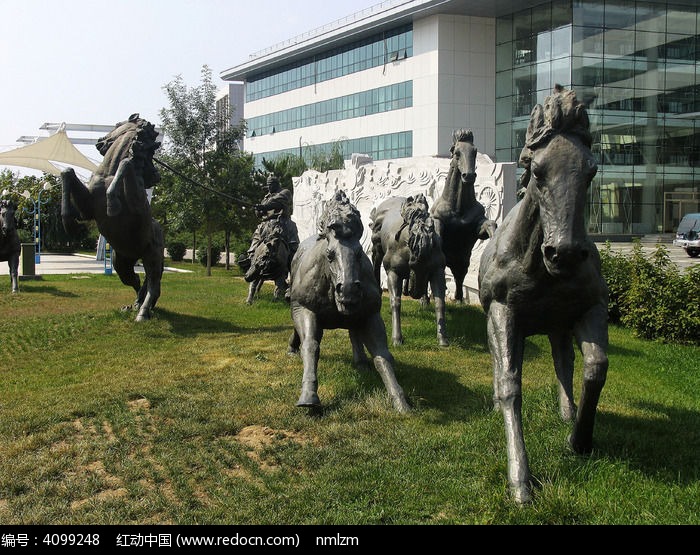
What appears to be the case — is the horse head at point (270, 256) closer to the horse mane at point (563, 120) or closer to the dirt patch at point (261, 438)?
the dirt patch at point (261, 438)

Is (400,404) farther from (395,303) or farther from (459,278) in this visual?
(459,278)

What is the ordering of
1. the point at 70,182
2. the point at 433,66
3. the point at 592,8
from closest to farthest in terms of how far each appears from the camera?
the point at 70,182 < the point at 592,8 < the point at 433,66

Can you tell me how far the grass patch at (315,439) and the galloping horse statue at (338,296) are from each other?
33cm

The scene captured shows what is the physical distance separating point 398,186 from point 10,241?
392 inches

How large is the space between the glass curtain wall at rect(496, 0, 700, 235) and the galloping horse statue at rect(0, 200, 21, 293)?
101 ft

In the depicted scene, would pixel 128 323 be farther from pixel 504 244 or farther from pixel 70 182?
pixel 504 244

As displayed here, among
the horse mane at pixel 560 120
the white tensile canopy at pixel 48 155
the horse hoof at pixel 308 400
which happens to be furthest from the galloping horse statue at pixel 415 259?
the white tensile canopy at pixel 48 155

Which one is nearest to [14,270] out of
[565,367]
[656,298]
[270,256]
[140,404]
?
[270,256]

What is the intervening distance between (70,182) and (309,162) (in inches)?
1339

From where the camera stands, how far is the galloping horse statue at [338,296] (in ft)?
18.7

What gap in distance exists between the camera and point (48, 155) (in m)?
37.5

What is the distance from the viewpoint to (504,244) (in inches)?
177
